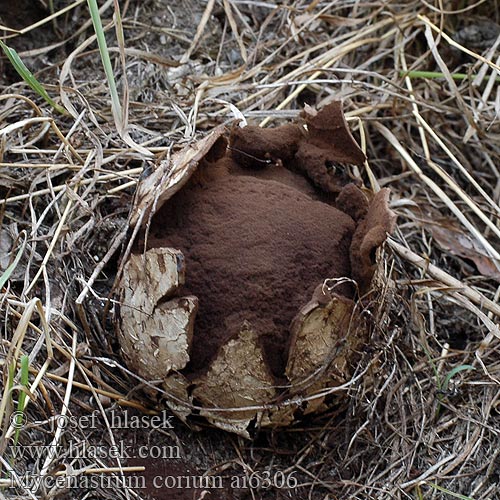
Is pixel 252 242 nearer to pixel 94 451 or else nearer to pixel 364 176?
pixel 94 451

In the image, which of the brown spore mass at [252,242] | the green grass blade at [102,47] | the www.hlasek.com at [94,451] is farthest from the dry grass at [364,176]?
the green grass blade at [102,47]

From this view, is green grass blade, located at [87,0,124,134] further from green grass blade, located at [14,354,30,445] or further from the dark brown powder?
green grass blade, located at [14,354,30,445]

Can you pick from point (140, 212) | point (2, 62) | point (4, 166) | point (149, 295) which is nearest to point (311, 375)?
point (149, 295)

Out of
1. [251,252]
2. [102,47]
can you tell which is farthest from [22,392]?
[102,47]

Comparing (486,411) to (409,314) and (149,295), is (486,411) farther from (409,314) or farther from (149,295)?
(149,295)

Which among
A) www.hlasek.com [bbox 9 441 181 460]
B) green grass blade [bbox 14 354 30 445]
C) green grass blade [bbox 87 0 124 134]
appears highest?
green grass blade [bbox 87 0 124 134]

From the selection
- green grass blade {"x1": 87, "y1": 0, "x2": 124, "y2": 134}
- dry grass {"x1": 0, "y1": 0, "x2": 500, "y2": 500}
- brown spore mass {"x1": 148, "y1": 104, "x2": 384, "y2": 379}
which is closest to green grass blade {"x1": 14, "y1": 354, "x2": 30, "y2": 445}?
dry grass {"x1": 0, "y1": 0, "x2": 500, "y2": 500}
